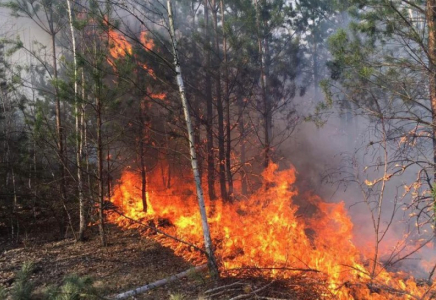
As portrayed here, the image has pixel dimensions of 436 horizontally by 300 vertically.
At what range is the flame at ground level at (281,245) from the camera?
6.00m

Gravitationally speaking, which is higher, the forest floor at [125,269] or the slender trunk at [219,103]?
the slender trunk at [219,103]

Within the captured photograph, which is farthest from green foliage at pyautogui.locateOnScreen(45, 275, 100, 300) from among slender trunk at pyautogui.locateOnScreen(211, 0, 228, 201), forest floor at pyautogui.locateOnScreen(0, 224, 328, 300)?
slender trunk at pyautogui.locateOnScreen(211, 0, 228, 201)

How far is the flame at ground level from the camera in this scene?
6000 millimetres

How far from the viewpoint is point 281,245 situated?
304 inches

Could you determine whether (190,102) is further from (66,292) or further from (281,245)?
(66,292)

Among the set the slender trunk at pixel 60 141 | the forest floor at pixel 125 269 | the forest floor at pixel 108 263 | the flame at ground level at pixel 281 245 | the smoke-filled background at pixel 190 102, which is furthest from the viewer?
the slender trunk at pixel 60 141

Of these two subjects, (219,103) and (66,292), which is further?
(219,103)

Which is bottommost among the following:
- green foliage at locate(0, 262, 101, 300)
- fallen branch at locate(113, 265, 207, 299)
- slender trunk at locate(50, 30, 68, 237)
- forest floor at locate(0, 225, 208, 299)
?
forest floor at locate(0, 225, 208, 299)

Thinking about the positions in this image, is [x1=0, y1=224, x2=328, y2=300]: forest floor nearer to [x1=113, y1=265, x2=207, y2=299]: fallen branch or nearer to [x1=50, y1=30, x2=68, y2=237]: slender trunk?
[x1=113, y1=265, x2=207, y2=299]: fallen branch

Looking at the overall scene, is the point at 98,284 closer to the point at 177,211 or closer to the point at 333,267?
the point at 333,267

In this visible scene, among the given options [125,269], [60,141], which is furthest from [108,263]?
[60,141]

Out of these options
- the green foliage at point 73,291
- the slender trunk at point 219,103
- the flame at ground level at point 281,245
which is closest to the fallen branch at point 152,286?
the green foliage at point 73,291

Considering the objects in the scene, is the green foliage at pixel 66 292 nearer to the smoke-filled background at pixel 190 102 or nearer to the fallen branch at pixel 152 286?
the fallen branch at pixel 152 286

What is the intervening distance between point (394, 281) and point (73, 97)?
9.50 meters
